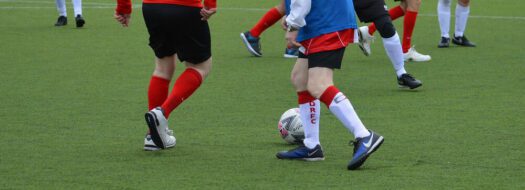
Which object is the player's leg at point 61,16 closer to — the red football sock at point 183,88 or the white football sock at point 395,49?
the white football sock at point 395,49

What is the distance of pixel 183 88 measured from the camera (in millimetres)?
7031

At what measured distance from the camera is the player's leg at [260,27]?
1248 centimetres

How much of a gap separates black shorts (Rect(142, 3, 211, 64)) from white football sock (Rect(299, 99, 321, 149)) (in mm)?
791

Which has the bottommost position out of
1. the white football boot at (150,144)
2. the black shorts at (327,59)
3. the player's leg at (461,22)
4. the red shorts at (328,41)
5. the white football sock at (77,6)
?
the white football sock at (77,6)

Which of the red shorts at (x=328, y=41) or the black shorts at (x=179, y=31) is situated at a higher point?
the red shorts at (x=328, y=41)

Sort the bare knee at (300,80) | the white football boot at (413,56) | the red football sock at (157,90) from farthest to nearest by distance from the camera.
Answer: the white football boot at (413,56)
the red football sock at (157,90)
the bare knee at (300,80)

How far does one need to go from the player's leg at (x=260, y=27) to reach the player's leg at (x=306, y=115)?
225 inches

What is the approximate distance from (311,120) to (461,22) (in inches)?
283

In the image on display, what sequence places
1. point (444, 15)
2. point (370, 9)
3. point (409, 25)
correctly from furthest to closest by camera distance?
1. point (444, 15)
2. point (409, 25)
3. point (370, 9)

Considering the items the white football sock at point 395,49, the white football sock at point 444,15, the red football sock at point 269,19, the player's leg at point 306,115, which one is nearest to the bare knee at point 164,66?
the player's leg at point 306,115

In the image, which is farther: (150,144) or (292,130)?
(292,130)

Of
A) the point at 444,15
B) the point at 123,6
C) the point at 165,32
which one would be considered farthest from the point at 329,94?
the point at 444,15

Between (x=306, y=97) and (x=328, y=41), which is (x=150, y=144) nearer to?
(x=306, y=97)

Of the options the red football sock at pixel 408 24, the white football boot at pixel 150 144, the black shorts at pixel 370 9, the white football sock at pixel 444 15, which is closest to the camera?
the white football boot at pixel 150 144
